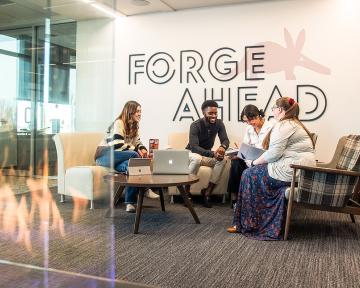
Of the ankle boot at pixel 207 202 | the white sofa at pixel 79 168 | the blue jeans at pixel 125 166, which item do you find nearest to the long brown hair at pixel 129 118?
the blue jeans at pixel 125 166

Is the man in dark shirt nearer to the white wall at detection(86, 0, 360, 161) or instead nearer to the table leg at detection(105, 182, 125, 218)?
the white wall at detection(86, 0, 360, 161)

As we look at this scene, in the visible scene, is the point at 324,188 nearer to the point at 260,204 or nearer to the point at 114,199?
the point at 260,204

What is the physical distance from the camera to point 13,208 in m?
4.38

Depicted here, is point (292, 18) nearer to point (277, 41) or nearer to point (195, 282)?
point (277, 41)

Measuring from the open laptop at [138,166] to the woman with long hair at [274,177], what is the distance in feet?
3.14

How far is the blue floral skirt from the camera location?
335 centimetres

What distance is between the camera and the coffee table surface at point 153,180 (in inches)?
131

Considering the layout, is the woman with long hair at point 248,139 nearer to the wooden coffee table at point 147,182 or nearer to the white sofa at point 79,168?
the wooden coffee table at point 147,182

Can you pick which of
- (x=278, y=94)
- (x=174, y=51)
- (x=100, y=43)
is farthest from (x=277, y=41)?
(x=100, y=43)

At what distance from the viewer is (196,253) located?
9.39 ft

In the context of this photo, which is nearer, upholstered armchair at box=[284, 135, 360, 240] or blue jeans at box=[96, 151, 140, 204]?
upholstered armchair at box=[284, 135, 360, 240]

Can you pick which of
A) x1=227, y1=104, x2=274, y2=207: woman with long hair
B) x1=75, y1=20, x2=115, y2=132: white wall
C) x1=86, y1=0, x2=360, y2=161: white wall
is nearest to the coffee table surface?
x1=227, y1=104, x2=274, y2=207: woman with long hair

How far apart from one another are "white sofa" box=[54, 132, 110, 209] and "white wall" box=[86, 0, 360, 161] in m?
1.37

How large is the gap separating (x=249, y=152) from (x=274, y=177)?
0.74 metres
